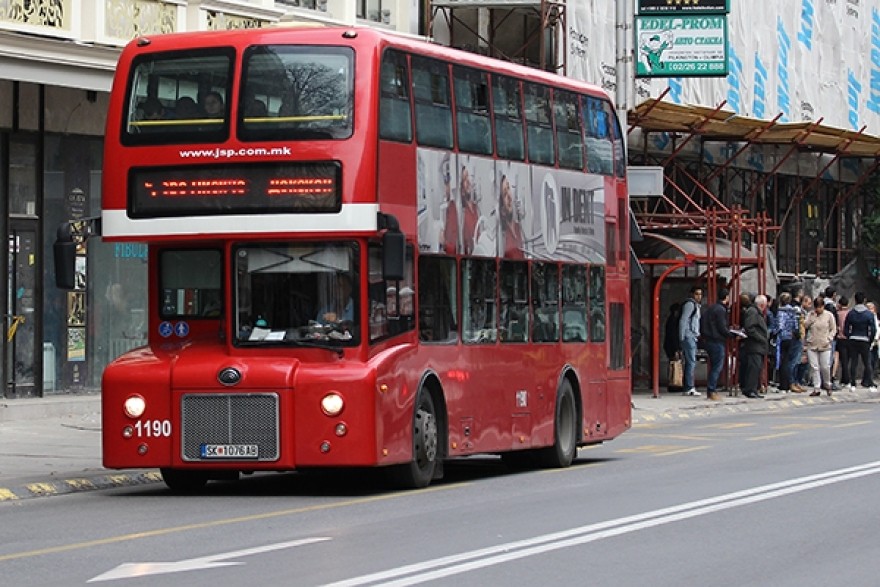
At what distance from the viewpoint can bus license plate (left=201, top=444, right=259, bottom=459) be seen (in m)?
16.8

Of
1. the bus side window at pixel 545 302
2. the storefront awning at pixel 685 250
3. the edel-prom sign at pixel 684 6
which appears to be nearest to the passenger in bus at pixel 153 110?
the bus side window at pixel 545 302

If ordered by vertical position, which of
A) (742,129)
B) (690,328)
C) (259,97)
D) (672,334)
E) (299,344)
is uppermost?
(742,129)

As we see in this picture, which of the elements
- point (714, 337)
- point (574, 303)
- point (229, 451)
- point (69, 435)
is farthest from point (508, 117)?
point (714, 337)

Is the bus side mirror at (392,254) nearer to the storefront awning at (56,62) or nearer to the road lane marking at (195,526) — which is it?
the road lane marking at (195,526)

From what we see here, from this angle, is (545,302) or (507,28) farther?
(507,28)

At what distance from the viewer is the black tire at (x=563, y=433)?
833 inches

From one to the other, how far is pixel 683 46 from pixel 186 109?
60.1 ft

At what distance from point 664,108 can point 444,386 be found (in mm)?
19287

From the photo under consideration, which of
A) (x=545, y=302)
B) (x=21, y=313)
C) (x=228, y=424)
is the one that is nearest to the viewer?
(x=228, y=424)

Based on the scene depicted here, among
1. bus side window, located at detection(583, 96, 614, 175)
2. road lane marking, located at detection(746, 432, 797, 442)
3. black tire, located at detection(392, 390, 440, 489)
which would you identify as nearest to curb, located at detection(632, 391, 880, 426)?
road lane marking, located at detection(746, 432, 797, 442)

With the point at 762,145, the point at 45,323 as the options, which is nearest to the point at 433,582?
the point at 45,323

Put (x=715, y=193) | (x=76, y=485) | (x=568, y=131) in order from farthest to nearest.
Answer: (x=715, y=193) < (x=568, y=131) < (x=76, y=485)

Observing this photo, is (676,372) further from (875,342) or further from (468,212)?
(468,212)

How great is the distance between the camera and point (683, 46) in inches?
1347
